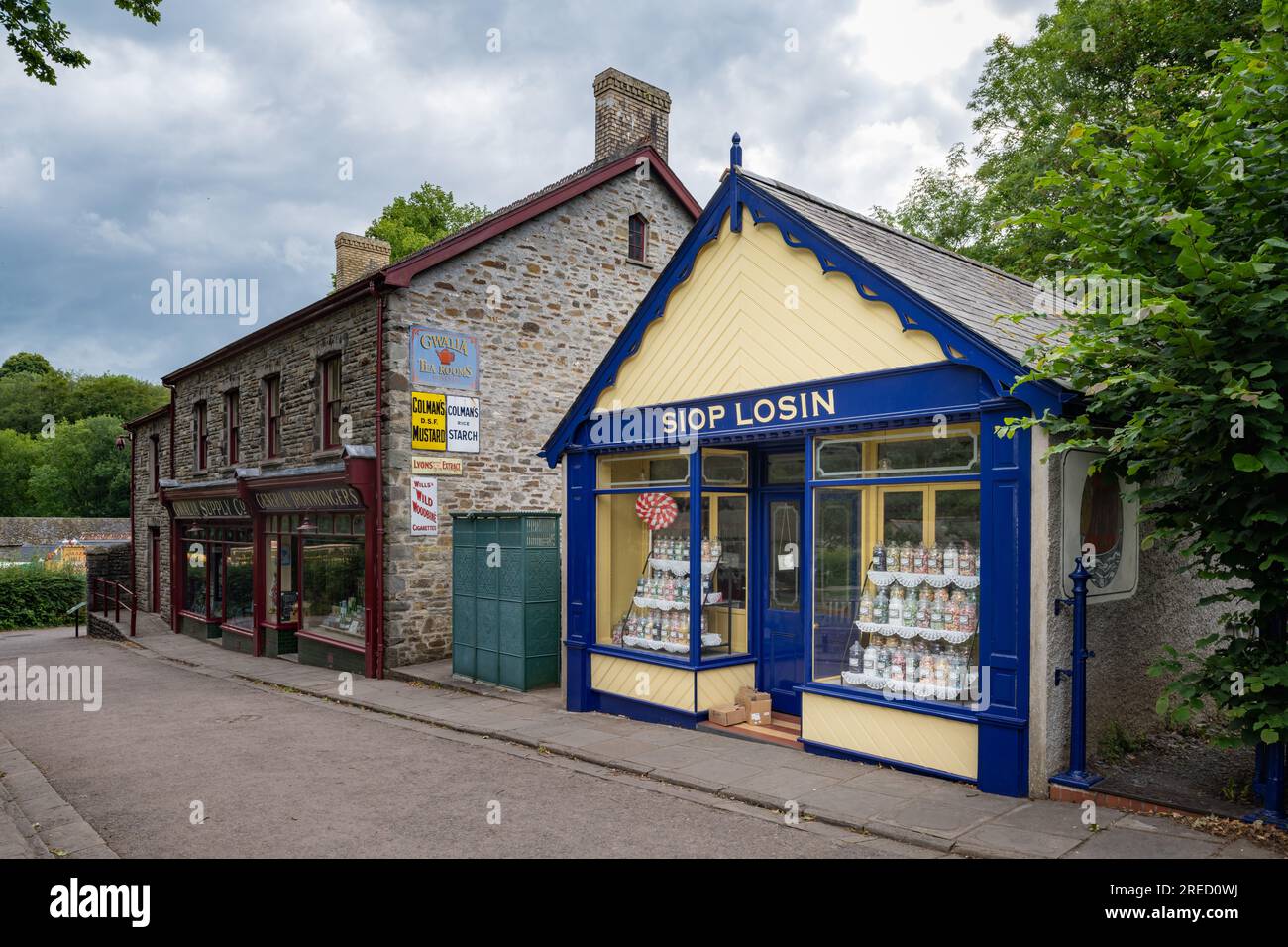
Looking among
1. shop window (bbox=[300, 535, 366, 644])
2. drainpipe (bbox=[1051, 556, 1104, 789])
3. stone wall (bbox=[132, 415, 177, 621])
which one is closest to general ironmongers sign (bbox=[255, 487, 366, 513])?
shop window (bbox=[300, 535, 366, 644])

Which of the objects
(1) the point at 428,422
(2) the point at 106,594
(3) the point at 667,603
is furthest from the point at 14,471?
(3) the point at 667,603

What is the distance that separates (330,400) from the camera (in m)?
15.7

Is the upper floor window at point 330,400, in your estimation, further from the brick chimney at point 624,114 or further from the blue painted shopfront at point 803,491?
the brick chimney at point 624,114

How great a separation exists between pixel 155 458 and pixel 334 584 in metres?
13.3

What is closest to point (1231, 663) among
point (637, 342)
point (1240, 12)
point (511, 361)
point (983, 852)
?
point (983, 852)

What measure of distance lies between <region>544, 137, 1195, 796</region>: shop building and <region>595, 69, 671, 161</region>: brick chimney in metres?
8.79

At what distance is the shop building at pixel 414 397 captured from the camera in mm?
14062

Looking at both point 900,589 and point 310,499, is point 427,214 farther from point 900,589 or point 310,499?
point 900,589

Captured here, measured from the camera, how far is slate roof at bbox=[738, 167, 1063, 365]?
292 inches

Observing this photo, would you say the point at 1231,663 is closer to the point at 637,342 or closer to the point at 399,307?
the point at 637,342

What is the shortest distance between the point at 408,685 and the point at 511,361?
5.76m

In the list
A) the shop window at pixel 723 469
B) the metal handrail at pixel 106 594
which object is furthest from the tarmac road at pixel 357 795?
the metal handrail at pixel 106 594

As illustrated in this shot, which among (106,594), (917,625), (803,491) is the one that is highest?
(803,491)

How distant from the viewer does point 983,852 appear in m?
5.68
